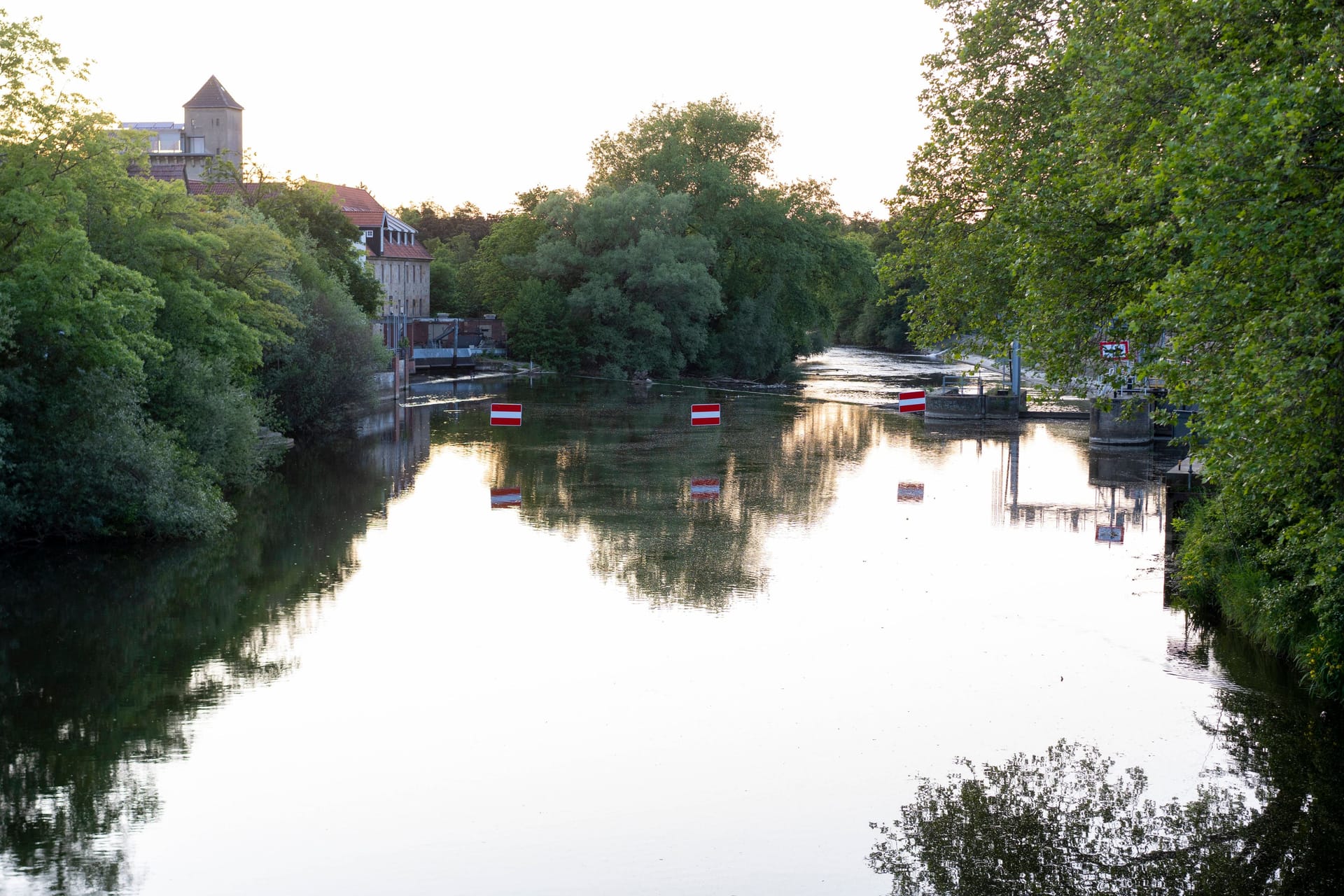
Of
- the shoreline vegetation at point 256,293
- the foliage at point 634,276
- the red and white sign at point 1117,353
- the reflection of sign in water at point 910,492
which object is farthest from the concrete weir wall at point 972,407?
the red and white sign at point 1117,353

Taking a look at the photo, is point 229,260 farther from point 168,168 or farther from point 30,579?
point 168,168

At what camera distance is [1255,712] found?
15.1 meters

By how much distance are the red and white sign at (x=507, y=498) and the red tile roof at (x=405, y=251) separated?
5807cm

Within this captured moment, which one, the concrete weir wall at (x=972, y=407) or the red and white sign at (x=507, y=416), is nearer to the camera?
the red and white sign at (x=507, y=416)

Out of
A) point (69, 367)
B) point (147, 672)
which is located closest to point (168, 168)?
point (69, 367)

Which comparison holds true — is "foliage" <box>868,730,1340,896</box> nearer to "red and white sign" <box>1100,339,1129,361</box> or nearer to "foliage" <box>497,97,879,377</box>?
"red and white sign" <box>1100,339,1129,361</box>

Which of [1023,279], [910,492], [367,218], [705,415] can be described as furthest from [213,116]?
[1023,279]

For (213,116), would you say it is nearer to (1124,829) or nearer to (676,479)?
(676,479)

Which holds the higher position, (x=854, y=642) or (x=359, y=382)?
(x=359, y=382)

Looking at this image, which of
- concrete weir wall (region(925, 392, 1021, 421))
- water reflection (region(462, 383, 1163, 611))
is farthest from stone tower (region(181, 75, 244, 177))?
concrete weir wall (region(925, 392, 1021, 421))

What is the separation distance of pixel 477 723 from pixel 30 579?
33.3ft

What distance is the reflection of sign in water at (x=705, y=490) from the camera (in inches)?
1162

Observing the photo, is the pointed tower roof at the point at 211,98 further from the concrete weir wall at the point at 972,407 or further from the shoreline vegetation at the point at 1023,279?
the concrete weir wall at the point at 972,407

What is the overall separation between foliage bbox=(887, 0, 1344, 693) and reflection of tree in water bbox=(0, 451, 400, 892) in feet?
34.0
